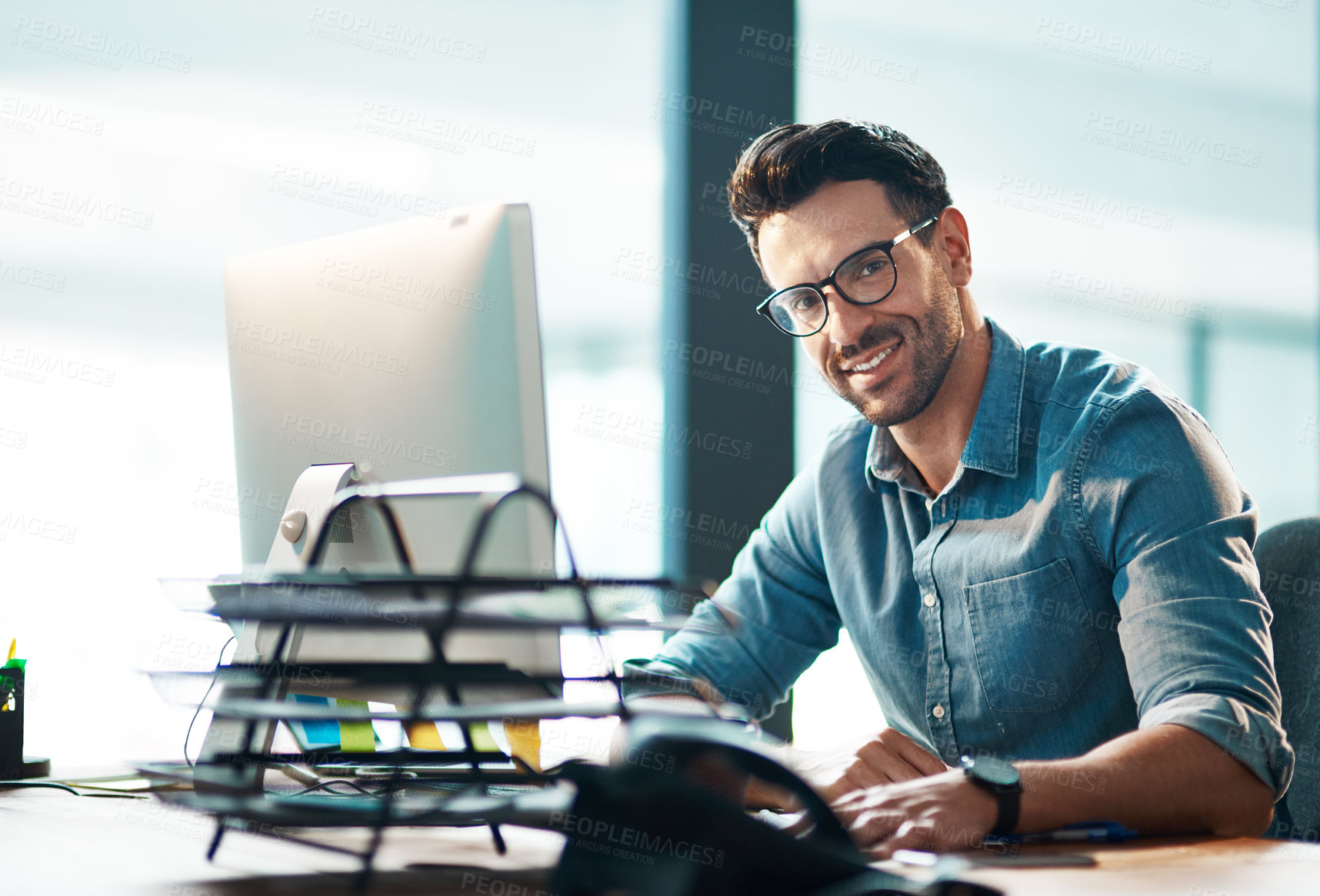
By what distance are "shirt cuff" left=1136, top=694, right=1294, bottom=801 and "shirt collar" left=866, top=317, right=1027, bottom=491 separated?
38 centimetres

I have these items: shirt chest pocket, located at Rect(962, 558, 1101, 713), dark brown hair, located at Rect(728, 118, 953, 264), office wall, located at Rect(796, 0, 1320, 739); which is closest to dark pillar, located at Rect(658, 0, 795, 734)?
office wall, located at Rect(796, 0, 1320, 739)

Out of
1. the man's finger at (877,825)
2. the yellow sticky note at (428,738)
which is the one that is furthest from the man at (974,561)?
the yellow sticky note at (428,738)

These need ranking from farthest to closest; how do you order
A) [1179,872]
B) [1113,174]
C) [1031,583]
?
[1113,174], [1031,583], [1179,872]

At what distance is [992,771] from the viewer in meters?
0.84

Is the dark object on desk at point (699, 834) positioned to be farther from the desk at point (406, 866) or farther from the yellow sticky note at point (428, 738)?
the yellow sticky note at point (428, 738)

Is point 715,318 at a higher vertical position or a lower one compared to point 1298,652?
higher

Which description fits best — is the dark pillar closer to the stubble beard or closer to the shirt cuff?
the stubble beard

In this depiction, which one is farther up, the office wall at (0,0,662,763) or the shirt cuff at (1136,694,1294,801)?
the office wall at (0,0,662,763)

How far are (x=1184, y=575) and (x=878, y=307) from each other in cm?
52

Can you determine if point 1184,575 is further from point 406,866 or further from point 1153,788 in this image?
point 406,866

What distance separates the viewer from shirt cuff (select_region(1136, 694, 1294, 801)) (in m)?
0.93

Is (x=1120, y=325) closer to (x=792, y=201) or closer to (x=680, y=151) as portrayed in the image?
(x=680, y=151)

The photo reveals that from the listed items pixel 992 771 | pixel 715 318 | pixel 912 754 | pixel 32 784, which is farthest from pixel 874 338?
pixel 32 784

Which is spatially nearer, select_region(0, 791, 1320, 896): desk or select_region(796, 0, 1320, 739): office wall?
select_region(0, 791, 1320, 896): desk
